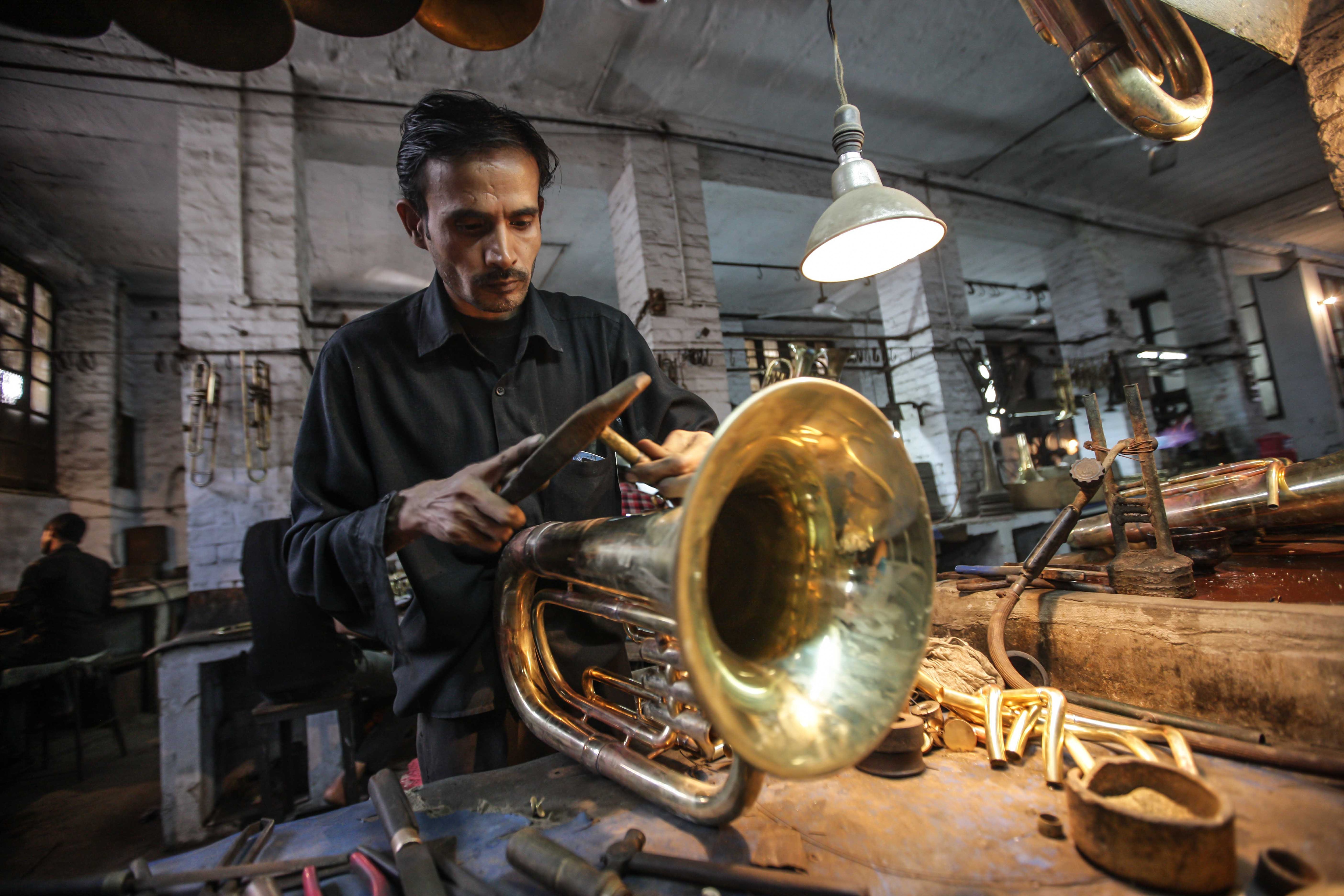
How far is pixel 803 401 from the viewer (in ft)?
2.88

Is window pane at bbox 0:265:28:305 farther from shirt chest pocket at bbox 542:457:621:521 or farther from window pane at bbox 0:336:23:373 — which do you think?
shirt chest pocket at bbox 542:457:621:521

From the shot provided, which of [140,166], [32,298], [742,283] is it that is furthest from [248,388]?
[742,283]

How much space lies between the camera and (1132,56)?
2107 millimetres

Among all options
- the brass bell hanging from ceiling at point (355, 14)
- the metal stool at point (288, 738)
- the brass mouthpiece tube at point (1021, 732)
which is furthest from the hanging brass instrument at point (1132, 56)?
the metal stool at point (288, 738)

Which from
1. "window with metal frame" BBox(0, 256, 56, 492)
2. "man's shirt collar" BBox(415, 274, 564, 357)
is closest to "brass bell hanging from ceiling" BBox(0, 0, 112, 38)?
"man's shirt collar" BBox(415, 274, 564, 357)

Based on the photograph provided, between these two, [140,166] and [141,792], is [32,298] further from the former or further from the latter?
[141,792]

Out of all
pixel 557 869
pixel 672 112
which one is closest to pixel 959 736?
pixel 557 869

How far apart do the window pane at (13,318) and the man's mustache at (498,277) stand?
7.90 m

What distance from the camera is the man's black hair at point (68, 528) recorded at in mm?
4953

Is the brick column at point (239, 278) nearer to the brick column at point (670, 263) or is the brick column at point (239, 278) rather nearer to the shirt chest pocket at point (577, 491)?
the brick column at point (670, 263)

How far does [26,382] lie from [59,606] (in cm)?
318

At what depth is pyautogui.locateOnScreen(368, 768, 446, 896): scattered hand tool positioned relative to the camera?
859 millimetres

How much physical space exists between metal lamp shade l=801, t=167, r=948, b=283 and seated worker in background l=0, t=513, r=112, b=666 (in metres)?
6.38

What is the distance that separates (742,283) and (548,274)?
3.38 metres
